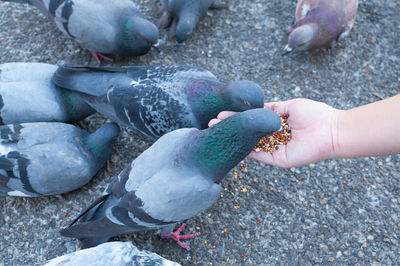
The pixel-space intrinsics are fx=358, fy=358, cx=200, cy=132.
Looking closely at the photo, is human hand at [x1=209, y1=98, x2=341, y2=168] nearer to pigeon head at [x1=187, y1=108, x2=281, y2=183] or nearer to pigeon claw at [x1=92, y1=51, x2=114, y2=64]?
pigeon head at [x1=187, y1=108, x2=281, y2=183]

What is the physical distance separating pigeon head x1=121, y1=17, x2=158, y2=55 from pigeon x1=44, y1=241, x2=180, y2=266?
2.32m

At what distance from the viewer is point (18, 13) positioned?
Result: 464 cm

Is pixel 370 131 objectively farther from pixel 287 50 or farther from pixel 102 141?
pixel 102 141

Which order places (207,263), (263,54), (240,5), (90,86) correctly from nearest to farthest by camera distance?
(207,263), (90,86), (263,54), (240,5)

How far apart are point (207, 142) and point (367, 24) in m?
3.28

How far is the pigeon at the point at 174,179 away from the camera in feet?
8.91

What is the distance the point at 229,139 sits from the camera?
2.71 m

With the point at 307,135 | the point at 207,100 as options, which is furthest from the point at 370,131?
the point at 207,100

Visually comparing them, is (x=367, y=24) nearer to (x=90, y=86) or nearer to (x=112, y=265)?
(x=90, y=86)

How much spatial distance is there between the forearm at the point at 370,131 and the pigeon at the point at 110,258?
165cm

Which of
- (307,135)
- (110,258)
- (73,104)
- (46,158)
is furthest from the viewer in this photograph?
(73,104)

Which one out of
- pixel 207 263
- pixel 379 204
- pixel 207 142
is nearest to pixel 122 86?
pixel 207 142

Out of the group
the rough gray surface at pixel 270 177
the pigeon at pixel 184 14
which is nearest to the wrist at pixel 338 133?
the rough gray surface at pixel 270 177

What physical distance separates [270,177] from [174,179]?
138 cm
